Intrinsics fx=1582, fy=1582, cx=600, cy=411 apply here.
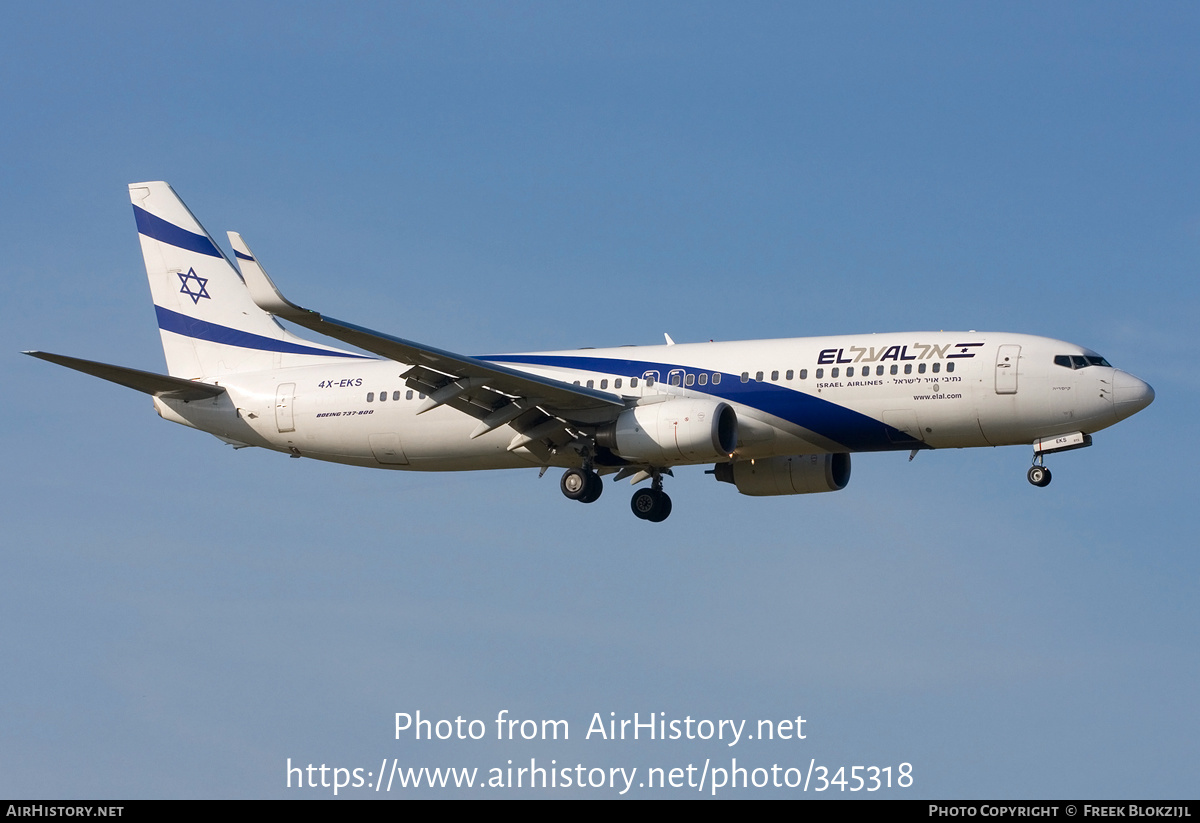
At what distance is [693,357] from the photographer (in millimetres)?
43125

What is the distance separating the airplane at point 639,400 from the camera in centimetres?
3991

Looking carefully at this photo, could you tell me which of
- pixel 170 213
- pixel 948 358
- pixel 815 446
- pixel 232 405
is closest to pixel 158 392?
pixel 232 405

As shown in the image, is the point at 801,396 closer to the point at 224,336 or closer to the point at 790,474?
the point at 790,474

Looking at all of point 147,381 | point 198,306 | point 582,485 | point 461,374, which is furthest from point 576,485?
point 198,306

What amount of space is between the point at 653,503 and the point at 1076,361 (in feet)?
41.1

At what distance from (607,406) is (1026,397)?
10.7 metres

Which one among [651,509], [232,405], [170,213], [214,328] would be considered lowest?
[651,509]

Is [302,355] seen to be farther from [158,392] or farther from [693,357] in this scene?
[693,357]

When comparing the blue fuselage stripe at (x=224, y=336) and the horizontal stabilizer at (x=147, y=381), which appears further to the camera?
the blue fuselage stripe at (x=224, y=336)

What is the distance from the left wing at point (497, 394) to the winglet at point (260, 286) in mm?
1422

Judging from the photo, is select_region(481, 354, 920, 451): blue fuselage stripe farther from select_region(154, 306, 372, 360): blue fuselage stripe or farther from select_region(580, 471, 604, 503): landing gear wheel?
select_region(154, 306, 372, 360): blue fuselage stripe

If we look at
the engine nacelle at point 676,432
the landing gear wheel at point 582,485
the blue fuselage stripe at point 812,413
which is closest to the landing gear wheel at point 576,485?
the landing gear wheel at point 582,485

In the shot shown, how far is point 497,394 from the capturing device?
41.8m

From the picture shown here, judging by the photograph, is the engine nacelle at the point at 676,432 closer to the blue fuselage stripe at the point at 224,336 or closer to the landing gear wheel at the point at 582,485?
the landing gear wheel at the point at 582,485
